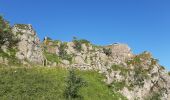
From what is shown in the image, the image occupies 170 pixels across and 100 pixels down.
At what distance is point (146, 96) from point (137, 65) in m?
12.5

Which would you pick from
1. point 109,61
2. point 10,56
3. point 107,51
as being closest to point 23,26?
point 10,56

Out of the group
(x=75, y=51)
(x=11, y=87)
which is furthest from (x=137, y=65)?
(x=11, y=87)

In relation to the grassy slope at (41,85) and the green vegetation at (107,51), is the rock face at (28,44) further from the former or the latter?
the green vegetation at (107,51)

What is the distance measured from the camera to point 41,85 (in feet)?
225

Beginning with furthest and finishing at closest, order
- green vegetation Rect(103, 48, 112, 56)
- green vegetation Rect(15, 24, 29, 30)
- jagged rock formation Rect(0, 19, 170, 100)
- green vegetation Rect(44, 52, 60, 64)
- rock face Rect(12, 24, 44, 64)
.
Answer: green vegetation Rect(103, 48, 112, 56)
green vegetation Rect(44, 52, 60, 64)
green vegetation Rect(15, 24, 29, 30)
jagged rock formation Rect(0, 19, 170, 100)
rock face Rect(12, 24, 44, 64)

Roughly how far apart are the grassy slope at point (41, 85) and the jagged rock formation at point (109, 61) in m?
6.59

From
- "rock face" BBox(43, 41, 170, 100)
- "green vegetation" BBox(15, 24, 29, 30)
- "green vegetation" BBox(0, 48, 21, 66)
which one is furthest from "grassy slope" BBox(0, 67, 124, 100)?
"green vegetation" BBox(15, 24, 29, 30)

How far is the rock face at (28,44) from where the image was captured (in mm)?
90500

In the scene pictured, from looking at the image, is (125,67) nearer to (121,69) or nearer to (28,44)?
(121,69)

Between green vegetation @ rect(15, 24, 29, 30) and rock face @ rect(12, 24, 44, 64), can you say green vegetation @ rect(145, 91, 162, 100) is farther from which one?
green vegetation @ rect(15, 24, 29, 30)

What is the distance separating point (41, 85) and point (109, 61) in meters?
45.5

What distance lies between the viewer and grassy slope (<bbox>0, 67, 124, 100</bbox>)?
207 feet

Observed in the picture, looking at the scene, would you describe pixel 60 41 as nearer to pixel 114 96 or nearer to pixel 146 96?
pixel 146 96

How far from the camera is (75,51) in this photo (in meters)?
128
